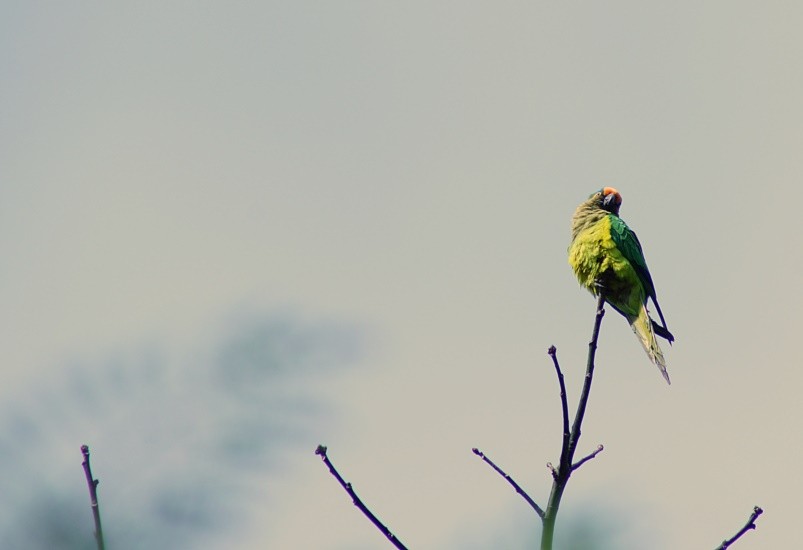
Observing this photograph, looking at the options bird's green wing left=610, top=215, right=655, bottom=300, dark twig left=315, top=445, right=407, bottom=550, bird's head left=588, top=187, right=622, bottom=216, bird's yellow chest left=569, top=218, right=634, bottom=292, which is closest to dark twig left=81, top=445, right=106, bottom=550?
dark twig left=315, top=445, right=407, bottom=550

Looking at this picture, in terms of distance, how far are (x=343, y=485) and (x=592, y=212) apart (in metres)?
5.57

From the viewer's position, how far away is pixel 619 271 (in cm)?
657

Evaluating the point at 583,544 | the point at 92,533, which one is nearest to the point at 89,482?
the point at 92,533

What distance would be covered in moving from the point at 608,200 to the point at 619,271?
6.51 feet

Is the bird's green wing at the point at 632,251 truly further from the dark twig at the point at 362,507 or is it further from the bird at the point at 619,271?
the dark twig at the point at 362,507

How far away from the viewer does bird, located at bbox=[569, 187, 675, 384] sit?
6.46m

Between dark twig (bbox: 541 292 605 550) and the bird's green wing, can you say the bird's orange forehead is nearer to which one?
the bird's green wing

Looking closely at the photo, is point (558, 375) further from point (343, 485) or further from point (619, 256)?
point (619, 256)

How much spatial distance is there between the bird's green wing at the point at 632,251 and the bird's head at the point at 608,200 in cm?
140

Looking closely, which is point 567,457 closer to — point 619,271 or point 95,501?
point 95,501

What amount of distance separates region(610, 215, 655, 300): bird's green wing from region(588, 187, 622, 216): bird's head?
140 cm

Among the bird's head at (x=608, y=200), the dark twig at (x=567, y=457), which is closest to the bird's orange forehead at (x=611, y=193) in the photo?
the bird's head at (x=608, y=200)

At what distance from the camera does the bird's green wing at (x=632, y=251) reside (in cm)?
668

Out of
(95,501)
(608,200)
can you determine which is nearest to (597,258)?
(608,200)
